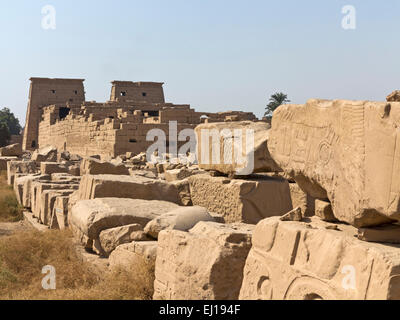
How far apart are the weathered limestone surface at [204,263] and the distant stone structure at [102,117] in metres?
15.1

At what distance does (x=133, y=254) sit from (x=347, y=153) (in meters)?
2.36

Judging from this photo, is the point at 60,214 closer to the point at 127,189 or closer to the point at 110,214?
the point at 127,189

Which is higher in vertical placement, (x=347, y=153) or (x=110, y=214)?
(x=347, y=153)

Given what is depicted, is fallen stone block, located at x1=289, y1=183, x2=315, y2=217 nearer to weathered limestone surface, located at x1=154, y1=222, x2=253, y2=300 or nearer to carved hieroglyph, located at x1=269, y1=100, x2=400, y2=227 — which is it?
weathered limestone surface, located at x1=154, y1=222, x2=253, y2=300

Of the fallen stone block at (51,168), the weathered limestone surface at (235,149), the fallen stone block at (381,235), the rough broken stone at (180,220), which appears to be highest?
the weathered limestone surface at (235,149)

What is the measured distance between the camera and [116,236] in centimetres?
496

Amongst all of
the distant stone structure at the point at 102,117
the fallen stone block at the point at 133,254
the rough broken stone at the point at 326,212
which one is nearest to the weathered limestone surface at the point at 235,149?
the fallen stone block at the point at 133,254

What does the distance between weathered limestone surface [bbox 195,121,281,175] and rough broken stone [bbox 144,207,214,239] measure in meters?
0.76

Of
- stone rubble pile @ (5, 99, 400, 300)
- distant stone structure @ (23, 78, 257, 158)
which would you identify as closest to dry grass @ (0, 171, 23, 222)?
stone rubble pile @ (5, 99, 400, 300)

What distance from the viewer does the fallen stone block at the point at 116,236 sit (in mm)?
4879

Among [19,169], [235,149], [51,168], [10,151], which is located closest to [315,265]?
[235,149]

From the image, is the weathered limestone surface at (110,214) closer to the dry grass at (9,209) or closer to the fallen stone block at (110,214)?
the fallen stone block at (110,214)
